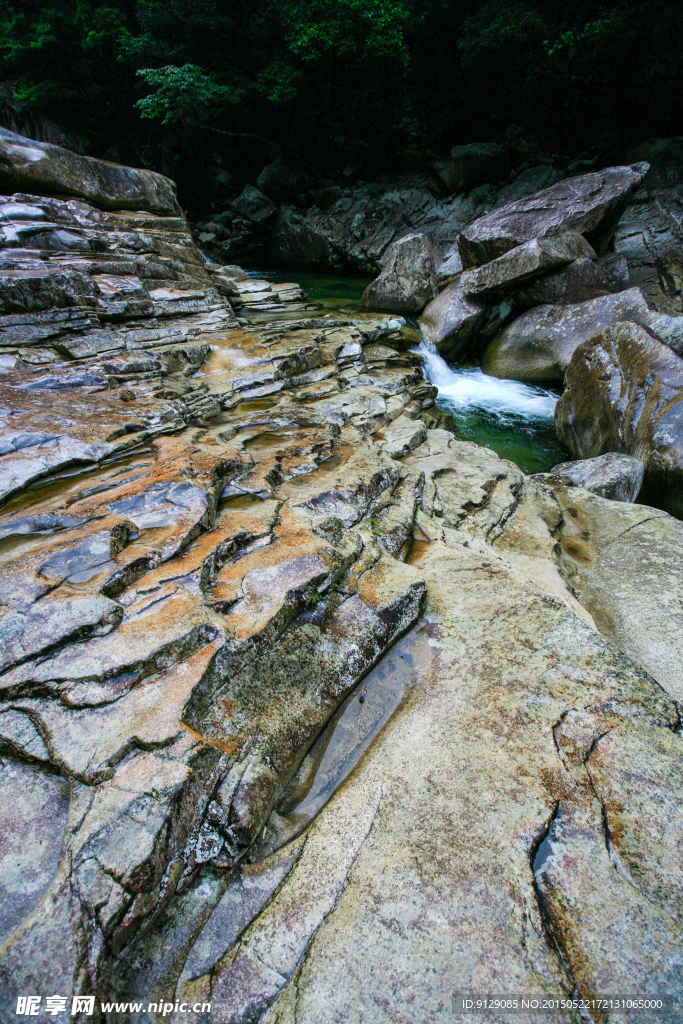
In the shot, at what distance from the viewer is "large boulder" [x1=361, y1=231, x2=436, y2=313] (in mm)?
11250

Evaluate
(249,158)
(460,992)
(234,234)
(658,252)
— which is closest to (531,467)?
(460,992)

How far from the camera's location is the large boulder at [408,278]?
11.2 meters

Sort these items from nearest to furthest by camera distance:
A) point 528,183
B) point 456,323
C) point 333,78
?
point 456,323 → point 528,183 → point 333,78

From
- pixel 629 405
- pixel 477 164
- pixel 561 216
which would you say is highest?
pixel 477 164

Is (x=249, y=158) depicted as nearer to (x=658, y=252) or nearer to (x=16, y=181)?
(x=16, y=181)

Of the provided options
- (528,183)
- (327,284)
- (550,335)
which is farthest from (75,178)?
(528,183)

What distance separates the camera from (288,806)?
2197 millimetres

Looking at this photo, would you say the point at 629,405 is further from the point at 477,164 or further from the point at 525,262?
the point at 477,164

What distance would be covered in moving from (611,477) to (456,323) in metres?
5.96

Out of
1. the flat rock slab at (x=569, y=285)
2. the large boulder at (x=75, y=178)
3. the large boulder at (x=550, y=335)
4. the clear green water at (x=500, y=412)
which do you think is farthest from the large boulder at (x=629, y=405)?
the large boulder at (x=75, y=178)

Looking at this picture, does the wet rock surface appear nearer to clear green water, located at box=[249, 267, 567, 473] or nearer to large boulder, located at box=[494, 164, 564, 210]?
clear green water, located at box=[249, 267, 567, 473]

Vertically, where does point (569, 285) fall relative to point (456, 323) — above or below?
above

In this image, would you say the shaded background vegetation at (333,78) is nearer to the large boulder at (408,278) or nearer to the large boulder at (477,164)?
the large boulder at (477,164)

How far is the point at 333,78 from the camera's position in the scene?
1958 cm
